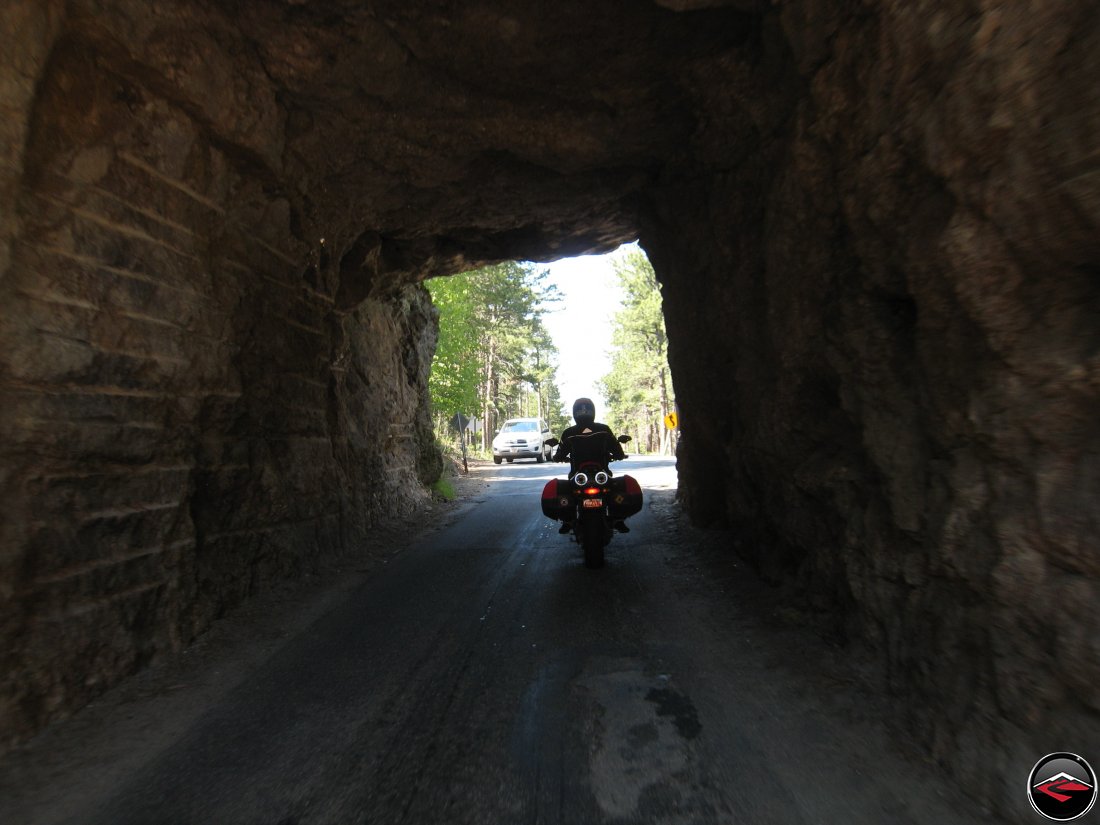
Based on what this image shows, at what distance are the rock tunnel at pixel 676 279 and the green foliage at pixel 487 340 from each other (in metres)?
10.1

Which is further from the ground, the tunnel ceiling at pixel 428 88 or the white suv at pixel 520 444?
the tunnel ceiling at pixel 428 88

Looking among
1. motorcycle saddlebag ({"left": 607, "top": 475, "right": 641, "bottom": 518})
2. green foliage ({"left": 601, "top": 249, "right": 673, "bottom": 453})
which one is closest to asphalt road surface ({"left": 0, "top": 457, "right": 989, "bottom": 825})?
motorcycle saddlebag ({"left": 607, "top": 475, "right": 641, "bottom": 518})

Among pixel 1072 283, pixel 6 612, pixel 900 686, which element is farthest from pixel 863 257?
pixel 6 612

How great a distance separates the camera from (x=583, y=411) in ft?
28.9

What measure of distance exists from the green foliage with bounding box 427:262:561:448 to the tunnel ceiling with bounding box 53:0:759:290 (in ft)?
28.9

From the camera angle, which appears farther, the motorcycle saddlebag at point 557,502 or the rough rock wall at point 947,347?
the motorcycle saddlebag at point 557,502

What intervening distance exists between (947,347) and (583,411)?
5.59 m

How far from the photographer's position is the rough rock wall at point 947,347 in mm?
2611

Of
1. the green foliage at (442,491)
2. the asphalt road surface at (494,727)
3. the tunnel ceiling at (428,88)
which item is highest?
the tunnel ceiling at (428,88)

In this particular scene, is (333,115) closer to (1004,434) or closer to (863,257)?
(863,257)

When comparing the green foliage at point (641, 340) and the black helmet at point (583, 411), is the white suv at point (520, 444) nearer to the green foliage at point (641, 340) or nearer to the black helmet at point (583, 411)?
the green foliage at point (641, 340)

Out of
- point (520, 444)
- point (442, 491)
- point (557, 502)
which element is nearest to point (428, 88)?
point (557, 502)
